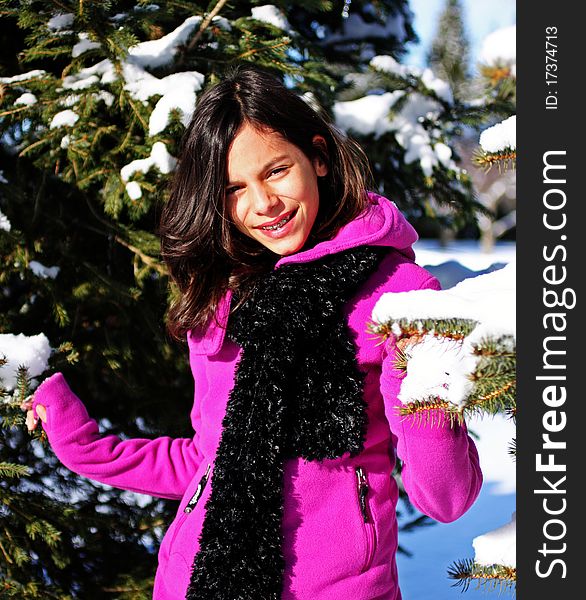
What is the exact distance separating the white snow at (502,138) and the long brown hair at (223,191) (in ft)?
1.90

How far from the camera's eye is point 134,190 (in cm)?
249

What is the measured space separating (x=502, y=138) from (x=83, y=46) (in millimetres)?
1928

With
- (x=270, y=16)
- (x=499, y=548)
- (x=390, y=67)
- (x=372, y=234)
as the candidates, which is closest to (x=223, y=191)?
(x=372, y=234)

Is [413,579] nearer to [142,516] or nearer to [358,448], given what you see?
[142,516]

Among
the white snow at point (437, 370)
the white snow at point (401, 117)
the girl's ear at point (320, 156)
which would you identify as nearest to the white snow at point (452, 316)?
the white snow at point (437, 370)

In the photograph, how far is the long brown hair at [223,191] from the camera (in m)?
1.79

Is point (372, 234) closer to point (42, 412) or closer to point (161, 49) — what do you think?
point (42, 412)

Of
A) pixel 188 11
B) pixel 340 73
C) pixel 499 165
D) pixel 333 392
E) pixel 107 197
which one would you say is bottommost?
pixel 333 392

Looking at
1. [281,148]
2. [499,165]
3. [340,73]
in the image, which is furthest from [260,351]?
[340,73]

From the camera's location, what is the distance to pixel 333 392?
1659 mm

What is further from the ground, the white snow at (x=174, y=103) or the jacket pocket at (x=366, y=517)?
the white snow at (x=174, y=103)

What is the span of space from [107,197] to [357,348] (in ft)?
4.50

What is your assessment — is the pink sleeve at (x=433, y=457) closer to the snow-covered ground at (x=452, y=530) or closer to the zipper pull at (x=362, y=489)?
the zipper pull at (x=362, y=489)

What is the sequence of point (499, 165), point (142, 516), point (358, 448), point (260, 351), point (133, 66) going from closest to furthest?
point (499, 165) < point (358, 448) < point (260, 351) < point (133, 66) < point (142, 516)
